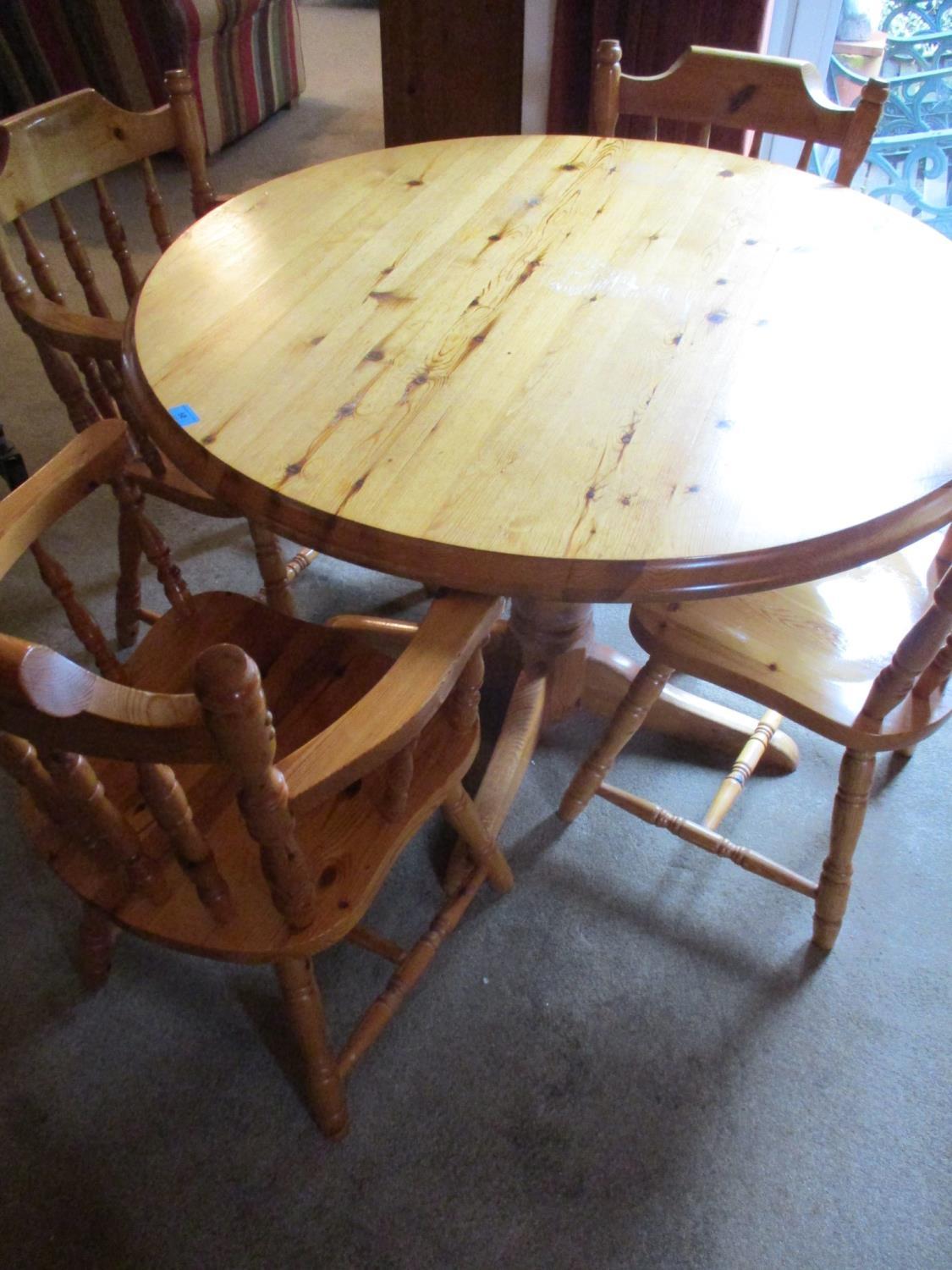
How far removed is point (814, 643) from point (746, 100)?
3.32 ft

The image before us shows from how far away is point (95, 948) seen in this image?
4.00 ft

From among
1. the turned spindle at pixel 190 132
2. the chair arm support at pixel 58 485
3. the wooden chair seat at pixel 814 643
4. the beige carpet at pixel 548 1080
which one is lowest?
the beige carpet at pixel 548 1080

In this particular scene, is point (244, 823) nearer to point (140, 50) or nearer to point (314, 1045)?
point (314, 1045)

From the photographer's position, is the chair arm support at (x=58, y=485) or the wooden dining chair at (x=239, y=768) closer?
the wooden dining chair at (x=239, y=768)

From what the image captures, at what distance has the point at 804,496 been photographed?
2.72 feet

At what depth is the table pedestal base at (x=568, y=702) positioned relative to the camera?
4.67 ft

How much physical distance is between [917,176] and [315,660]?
2.30 metres

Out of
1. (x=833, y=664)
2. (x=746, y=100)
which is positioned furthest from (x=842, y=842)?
(x=746, y=100)

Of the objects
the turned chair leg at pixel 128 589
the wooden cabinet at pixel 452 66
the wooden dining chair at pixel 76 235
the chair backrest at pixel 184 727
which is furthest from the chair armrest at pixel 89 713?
the wooden cabinet at pixel 452 66

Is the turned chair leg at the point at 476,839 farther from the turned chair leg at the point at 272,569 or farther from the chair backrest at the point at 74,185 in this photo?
the chair backrest at the point at 74,185

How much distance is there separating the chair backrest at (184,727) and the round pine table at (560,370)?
0.09m

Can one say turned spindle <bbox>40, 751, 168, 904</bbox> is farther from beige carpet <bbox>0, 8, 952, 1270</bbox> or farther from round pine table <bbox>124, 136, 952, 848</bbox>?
beige carpet <bbox>0, 8, 952, 1270</bbox>

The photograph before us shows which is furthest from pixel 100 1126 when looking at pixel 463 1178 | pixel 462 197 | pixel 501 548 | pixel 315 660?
pixel 462 197

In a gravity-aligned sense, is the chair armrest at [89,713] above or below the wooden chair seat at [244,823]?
above
